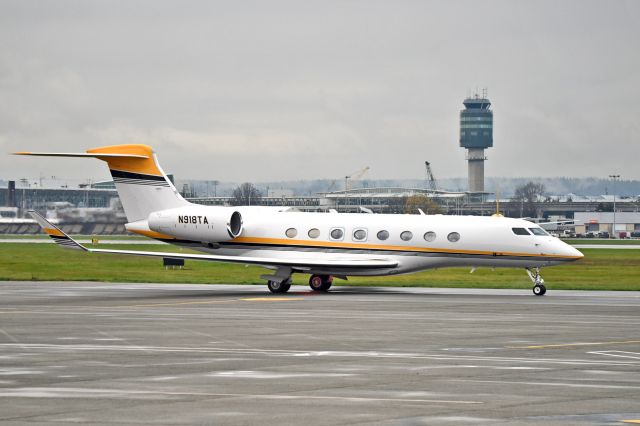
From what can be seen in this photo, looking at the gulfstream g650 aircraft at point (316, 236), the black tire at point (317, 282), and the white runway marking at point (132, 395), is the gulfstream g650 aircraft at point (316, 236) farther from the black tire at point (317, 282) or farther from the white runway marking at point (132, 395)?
the white runway marking at point (132, 395)

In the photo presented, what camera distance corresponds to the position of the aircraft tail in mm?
42281

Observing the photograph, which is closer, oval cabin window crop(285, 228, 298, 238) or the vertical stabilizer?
oval cabin window crop(285, 228, 298, 238)

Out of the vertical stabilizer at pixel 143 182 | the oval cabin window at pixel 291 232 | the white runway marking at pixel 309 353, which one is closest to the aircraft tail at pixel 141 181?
the vertical stabilizer at pixel 143 182

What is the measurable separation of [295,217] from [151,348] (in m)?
21.6

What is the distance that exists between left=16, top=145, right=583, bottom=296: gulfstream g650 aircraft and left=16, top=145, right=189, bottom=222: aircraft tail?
0.13 ft

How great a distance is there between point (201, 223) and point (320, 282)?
16.8 feet

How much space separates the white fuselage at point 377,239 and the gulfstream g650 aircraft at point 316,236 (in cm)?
4

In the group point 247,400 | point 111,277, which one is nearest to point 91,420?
point 247,400

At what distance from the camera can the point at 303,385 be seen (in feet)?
50.3

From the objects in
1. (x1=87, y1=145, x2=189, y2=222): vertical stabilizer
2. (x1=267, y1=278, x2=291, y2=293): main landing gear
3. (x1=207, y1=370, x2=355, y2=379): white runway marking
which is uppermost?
(x1=87, y1=145, x2=189, y2=222): vertical stabilizer

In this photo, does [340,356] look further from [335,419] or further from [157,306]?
[157,306]

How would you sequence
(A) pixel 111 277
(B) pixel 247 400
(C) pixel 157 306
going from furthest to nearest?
(A) pixel 111 277
(C) pixel 157 306
(B) pixel 247 400

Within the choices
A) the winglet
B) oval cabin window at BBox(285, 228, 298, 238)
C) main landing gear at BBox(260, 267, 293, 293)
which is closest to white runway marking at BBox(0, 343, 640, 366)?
the winglet

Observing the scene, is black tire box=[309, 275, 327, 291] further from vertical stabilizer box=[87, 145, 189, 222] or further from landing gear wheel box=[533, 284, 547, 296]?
landing gear wheel box=[533, 284, 547, 296]
